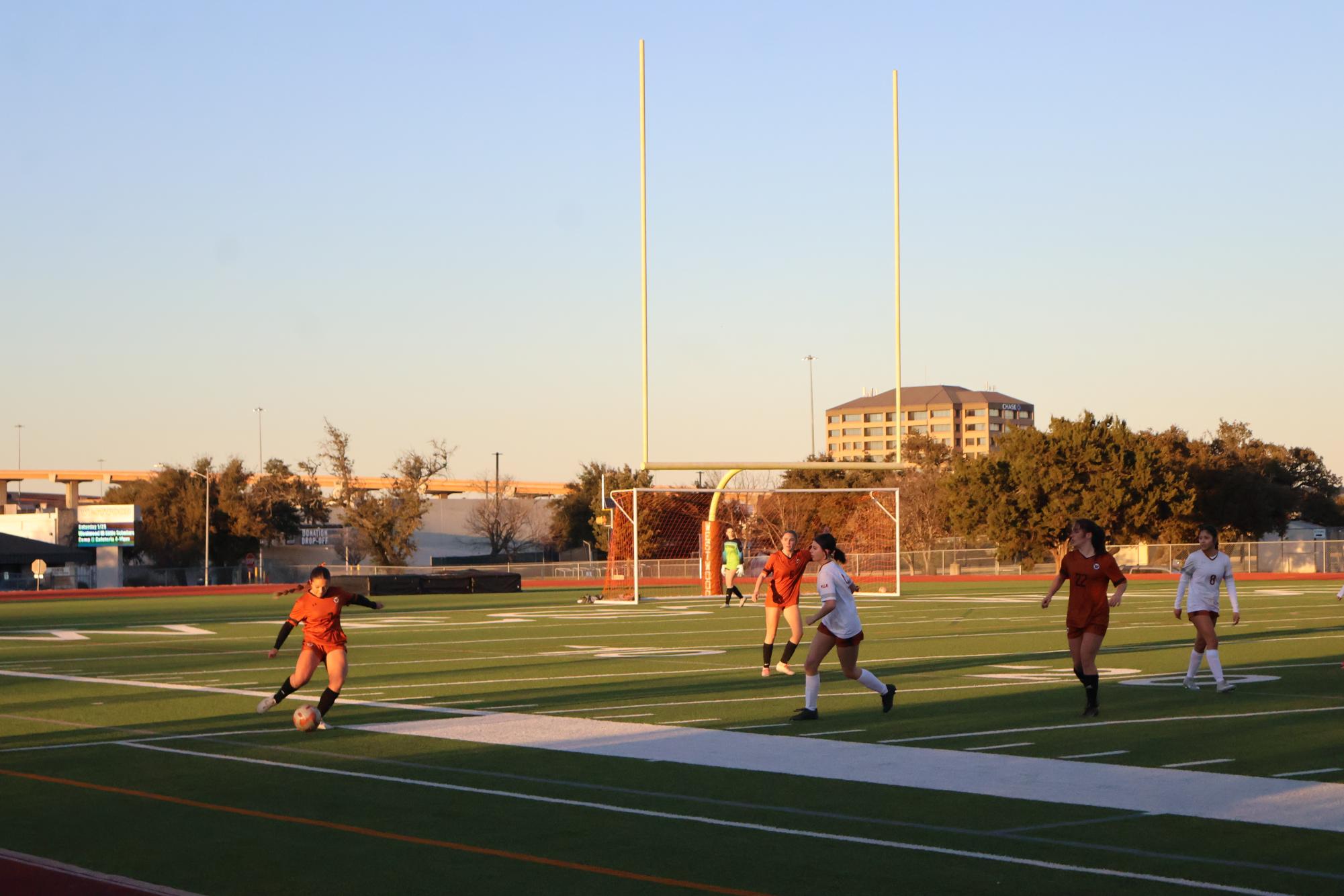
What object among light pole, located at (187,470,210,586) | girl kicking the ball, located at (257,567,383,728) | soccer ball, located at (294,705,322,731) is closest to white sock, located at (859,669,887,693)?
girl kicking the ball, located at (257,567,383,728)

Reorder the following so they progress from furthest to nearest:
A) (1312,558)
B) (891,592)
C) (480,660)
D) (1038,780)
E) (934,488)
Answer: (934,488), (1312,558), (891,592), (480,660), (1038,780)

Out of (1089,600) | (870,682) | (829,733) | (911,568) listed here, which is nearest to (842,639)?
(870,682)

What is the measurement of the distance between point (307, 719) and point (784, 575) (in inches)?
247

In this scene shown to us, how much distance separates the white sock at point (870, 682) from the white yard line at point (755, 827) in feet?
16.0

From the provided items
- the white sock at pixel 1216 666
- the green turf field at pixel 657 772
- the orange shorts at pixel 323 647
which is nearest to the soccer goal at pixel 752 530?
the green turf field at pixel 657 772

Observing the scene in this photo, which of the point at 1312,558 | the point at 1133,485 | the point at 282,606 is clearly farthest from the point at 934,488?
the point at 282,606

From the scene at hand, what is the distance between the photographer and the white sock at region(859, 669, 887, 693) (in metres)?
14.4

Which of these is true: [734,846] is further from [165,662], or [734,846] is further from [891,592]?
[891,592]

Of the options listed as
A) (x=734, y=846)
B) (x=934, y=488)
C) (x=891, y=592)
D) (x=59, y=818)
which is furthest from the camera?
(x=934, y=488)

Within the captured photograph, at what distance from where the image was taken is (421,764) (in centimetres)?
1180

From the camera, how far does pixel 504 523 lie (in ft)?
363

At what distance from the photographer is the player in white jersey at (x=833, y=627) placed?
1420 cm

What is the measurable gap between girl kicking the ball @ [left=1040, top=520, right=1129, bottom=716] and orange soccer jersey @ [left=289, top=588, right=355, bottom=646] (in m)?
6.65

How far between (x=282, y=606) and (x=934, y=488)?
5605cm
